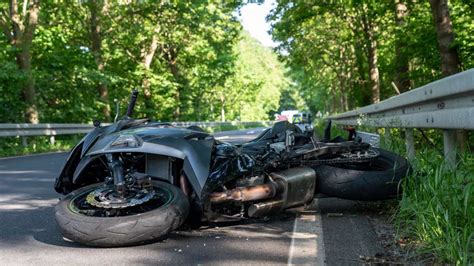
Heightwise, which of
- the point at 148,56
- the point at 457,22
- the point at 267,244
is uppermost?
the point at 148,56

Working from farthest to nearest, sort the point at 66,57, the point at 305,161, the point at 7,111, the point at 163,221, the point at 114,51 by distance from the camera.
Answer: the point at 114,51
the point at 66,57
the point at 7,111
the point at 305,161
the point at 163,221

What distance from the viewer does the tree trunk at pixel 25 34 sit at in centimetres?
1880

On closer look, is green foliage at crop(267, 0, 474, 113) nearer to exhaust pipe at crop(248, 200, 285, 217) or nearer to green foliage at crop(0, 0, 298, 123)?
green foliage at crop(0, 0, 298, 123)

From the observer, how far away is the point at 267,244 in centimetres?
411

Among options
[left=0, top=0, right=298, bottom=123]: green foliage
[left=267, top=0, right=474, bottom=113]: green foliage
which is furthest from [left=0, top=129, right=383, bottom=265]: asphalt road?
[left=0, top=0, right=298, bottom=123]: green foliage

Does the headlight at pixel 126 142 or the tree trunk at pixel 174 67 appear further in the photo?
the tree trunk at pixel 174 67

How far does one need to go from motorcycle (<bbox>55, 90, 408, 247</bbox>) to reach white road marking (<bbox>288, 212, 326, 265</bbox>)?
8.5 inches

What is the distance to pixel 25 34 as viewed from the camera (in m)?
18.9

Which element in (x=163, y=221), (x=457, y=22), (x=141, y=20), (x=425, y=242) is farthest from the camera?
(x=141, y=20)

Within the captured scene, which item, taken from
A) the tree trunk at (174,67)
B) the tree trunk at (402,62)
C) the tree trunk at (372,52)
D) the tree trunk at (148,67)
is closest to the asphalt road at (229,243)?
the tree trunk at (402,62)

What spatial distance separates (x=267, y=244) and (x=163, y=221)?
853mm

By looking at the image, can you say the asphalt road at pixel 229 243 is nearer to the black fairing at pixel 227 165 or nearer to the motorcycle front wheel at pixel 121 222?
the motorcycle front wheel at pixel 121 222

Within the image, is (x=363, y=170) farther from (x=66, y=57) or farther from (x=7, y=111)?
(x=66, y=57)

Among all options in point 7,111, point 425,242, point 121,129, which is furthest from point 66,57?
point 425,242
